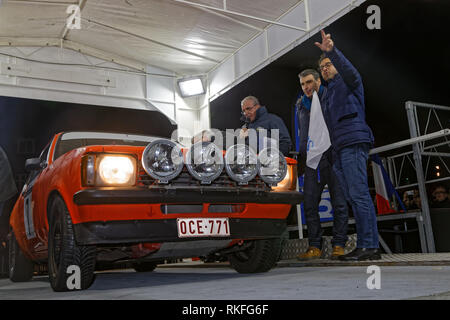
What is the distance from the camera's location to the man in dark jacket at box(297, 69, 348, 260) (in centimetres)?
404

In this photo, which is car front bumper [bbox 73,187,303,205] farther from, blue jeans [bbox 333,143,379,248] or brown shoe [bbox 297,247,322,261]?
brown shoe [bbox 297,247,322,261]

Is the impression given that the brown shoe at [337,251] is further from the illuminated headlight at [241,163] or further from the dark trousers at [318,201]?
the illuminated headlight at [241,163]

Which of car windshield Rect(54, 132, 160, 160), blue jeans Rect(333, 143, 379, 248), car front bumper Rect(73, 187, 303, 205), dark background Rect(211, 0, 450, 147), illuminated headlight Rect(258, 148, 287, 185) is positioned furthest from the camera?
dark background Rect(211, 0, 450, 147)

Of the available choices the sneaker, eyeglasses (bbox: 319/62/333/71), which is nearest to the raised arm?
eyeglasses (bbox: 319/62/333/71)

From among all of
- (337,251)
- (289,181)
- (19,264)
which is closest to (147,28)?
(19,264)

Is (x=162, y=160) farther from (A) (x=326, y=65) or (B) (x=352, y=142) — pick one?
(A) (x=326, y=65)

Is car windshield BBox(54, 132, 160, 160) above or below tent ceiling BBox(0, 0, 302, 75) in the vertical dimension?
below

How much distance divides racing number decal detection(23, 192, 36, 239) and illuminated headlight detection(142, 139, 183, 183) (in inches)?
58.2

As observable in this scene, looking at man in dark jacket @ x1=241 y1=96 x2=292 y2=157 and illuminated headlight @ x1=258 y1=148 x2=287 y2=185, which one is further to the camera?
man in dark jacket @ x1=241 y1=96 x2=292 y2=157

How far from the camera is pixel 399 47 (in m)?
6.00

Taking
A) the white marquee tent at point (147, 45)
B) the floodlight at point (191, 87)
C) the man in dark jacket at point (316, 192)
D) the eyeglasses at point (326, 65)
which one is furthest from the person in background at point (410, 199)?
the floodlight at point (191, 87)

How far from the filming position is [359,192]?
11.7ft
